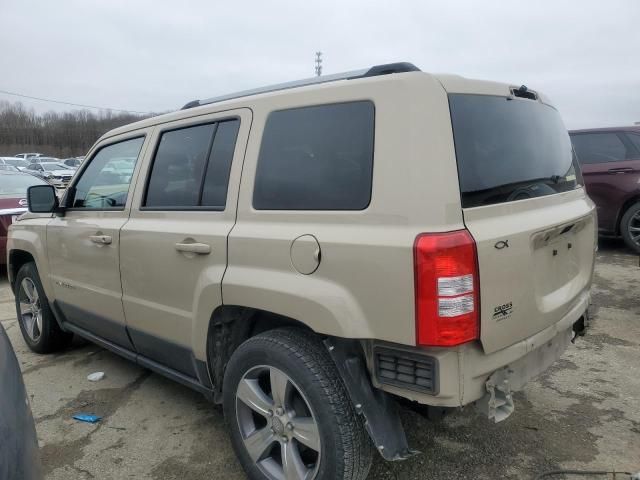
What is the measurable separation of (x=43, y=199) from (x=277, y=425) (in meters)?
2.69

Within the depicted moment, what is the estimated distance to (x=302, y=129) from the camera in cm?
233

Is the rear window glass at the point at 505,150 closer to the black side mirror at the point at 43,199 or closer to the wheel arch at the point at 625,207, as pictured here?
the black side mirror at the point at 43,199

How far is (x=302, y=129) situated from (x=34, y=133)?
7497cm

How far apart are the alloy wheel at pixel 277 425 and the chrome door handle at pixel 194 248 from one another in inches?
25.2

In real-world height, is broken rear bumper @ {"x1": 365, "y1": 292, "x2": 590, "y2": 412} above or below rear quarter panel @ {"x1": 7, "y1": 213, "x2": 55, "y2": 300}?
below

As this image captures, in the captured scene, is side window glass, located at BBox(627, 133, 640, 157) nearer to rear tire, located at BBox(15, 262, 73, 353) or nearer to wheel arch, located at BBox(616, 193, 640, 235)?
wheel arch, located at BBox(616, 193, 640, 235)

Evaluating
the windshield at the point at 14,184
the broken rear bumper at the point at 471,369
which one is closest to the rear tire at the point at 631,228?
the broken rear bumper at the point at 471,369

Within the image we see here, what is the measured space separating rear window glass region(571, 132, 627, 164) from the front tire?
697 centimetres

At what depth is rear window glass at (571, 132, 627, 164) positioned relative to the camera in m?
7.51

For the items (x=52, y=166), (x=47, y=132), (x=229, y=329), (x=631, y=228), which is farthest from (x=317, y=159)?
(x=47, y=132)

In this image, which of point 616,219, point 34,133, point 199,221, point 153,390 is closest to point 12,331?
point 153,390

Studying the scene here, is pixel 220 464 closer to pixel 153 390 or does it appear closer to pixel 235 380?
pixel 235 380

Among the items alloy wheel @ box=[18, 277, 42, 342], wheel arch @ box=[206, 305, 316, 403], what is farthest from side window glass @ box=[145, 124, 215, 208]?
alloy wheel @ box=[18, 277, 42, 342]

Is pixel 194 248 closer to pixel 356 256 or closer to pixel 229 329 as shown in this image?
pixel 229 329
